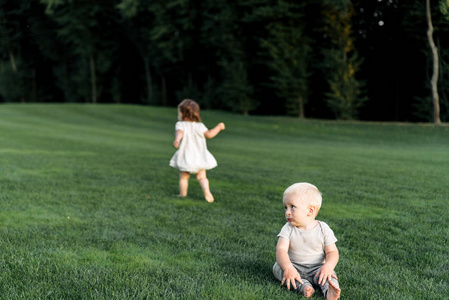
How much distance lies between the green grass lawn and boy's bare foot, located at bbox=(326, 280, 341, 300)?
14 centimetres

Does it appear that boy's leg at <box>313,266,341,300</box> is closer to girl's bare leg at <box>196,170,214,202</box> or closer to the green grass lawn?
the green grass lawn

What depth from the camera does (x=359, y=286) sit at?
301 cm

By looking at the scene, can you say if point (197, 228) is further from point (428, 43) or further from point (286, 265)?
point (428, 43)

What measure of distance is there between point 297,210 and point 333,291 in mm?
596

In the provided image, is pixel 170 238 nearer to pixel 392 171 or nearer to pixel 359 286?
pixel 359 286

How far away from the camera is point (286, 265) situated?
2.95 meters

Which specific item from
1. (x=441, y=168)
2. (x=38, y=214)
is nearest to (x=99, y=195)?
(x=38, y=214)

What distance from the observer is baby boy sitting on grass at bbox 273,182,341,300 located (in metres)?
2.91

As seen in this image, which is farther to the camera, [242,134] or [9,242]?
[242,134]

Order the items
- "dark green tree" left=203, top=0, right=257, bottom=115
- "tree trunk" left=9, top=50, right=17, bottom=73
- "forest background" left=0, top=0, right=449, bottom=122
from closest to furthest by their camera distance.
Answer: "forest background" left=0, top=0, right=449, bottom=122, "dark green tree" left=203, top=0, right=257, bottom=115, "tree trunk" left=9, top=50, right=17, bottom=73

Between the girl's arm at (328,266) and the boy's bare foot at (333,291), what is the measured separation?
72 millimetres

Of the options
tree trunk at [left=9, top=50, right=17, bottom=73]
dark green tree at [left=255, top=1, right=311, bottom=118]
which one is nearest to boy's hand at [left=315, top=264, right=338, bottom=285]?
dark green tree at [left=255, top=1, right=311, bottom=118]

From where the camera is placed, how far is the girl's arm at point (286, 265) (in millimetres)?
2898

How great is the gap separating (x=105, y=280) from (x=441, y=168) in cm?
897
